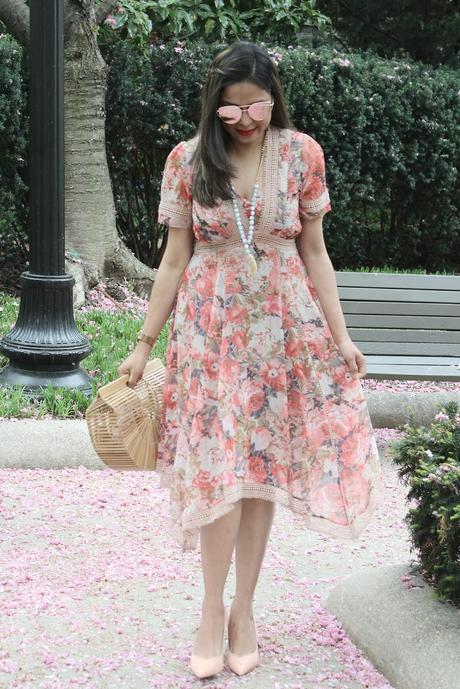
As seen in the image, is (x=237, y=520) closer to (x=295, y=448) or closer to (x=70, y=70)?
(x=295, y=448)

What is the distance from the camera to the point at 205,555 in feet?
9.34

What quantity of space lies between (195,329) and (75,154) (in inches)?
216

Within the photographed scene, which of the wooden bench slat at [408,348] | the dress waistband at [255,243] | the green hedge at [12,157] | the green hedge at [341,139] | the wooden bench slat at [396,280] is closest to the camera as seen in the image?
the dress waistband at [255,243]

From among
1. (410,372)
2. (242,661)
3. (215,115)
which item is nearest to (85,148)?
(410,372)

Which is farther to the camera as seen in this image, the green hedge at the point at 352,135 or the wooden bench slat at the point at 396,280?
the green hedge at the point at 352,135

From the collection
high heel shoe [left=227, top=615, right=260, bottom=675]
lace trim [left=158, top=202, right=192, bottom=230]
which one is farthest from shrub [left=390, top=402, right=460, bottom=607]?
lace trim [left=158, top=202, right=192, bottom=230]

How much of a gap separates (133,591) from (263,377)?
957 millimetres

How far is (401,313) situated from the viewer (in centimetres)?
581

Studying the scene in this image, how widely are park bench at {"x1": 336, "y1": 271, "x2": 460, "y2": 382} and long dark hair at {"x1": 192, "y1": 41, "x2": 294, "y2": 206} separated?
2.95m

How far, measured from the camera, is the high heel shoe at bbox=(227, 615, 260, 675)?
2834 mm

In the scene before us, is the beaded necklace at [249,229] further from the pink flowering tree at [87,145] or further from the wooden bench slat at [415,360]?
the pink flowering tree at [87,145]

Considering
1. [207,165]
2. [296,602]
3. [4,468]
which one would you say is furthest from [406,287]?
[207,165]

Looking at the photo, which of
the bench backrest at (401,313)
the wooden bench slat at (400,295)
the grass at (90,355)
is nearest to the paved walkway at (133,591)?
the grass at (90,355)

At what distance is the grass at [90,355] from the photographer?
520cm
